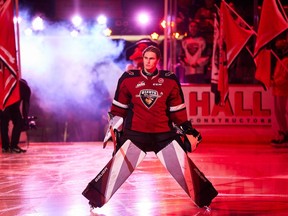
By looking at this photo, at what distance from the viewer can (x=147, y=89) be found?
22.7 feet

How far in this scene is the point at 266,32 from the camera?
13766 millimetres

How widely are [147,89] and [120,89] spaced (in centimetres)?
33

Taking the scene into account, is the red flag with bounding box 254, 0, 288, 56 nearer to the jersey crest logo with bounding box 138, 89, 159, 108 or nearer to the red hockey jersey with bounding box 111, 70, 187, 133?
the red hockey jersey with bounding box 111, 70, 187, 133

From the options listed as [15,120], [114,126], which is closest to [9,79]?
[15,120]

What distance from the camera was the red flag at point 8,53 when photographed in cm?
1323

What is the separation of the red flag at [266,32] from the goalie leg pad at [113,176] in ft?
24.5

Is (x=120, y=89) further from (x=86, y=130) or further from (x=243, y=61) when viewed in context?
(x=86, y=130)

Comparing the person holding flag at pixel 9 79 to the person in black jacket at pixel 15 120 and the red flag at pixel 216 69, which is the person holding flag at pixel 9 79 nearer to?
the person in black jacket at pixel 15 120

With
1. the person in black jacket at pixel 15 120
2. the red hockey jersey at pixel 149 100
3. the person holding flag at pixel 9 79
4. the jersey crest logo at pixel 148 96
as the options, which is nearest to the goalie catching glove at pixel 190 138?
the red hockey jersey at pixel 149 100

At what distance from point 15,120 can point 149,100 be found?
6.96m

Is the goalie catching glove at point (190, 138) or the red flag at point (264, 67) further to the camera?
the red flag at point (264, 67)

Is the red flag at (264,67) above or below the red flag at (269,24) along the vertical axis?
below

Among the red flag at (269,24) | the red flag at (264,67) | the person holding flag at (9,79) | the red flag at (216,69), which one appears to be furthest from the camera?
the red flag at (216,69)

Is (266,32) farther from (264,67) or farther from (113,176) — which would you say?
(113,176)
